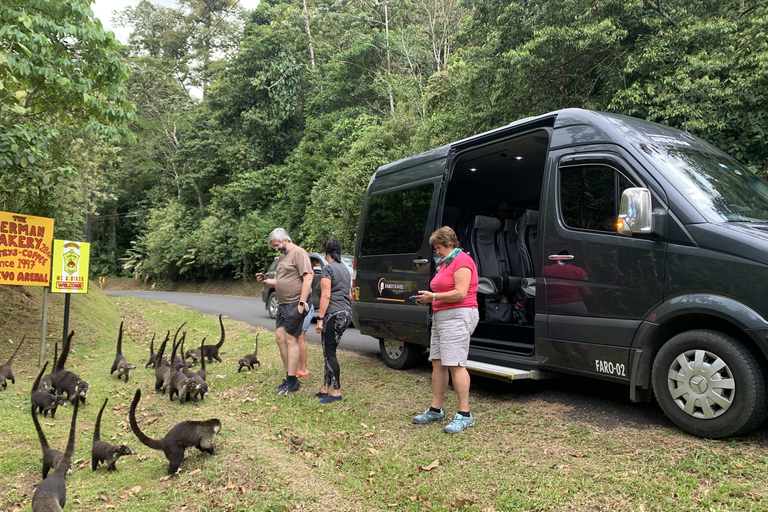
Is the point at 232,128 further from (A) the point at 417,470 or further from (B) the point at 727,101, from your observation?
(A) the point at 417,470

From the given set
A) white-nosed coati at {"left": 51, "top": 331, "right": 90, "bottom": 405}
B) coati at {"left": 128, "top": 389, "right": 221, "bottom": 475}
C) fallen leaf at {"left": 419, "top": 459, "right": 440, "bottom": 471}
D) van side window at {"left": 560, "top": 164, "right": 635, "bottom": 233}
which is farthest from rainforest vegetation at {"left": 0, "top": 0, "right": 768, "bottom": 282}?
fallen leaf at {"left": 419, "top": 459, "right": 440, "bottom": 471}

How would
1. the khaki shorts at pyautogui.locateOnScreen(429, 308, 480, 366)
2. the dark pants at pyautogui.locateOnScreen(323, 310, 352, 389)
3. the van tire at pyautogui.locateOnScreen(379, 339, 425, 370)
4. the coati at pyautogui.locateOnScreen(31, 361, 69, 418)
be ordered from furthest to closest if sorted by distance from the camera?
the van tire at pyautogui.locateOnScreen(379, 339, 425, 370) < the dark pants at pyautogui.locateOnScreen(323, 310, 352, 389) < the coati at pyautogui.locateOnScreen(31, 361, 69, 418) < the khaki shorts at pyautogui.locateOnScreen(429, 308, 480, 366)

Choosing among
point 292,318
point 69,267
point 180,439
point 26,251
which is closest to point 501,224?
point 292,318

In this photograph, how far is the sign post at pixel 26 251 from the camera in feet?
27.6

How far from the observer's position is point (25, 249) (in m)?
8.64

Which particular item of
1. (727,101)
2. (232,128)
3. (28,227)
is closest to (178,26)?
(232,128)

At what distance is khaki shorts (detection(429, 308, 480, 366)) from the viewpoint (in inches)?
190

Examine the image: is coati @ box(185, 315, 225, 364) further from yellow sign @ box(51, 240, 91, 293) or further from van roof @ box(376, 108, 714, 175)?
van roof @ box(376, 108, 714, 175)

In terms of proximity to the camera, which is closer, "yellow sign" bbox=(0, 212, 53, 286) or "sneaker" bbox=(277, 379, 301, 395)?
"sneaker" bbox=(277, 379, 301, 395)

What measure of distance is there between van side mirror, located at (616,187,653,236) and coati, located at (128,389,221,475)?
405 cm

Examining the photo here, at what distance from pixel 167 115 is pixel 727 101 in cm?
3930

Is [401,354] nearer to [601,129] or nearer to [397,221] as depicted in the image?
[397,221]

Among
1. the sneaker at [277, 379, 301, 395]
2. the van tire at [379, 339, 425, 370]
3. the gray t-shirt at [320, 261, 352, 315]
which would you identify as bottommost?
the sneaker at [277, 379, 301, 395]

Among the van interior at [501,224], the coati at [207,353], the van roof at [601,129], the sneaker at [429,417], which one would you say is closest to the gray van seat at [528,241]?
the van interior at [501,224]
